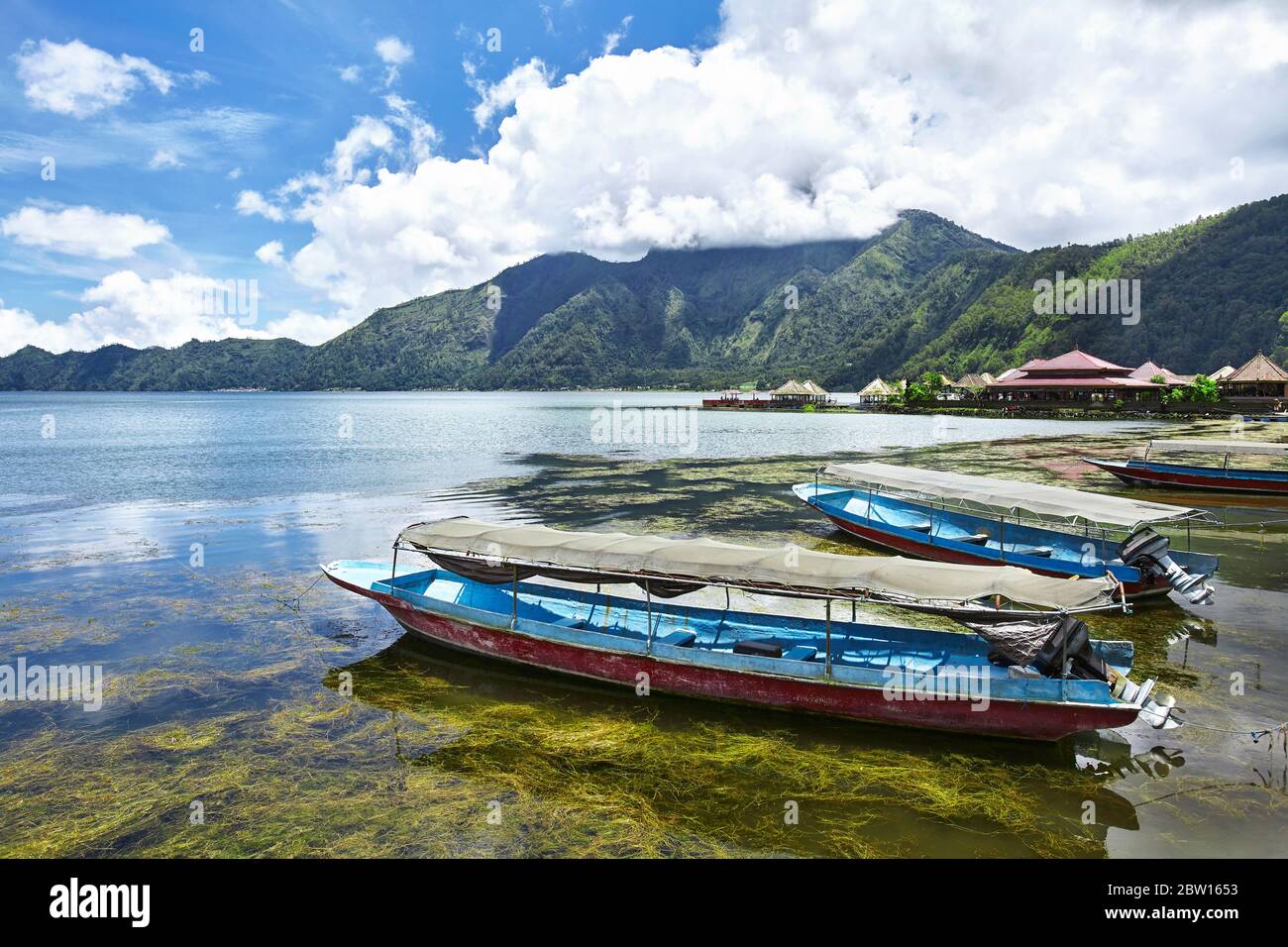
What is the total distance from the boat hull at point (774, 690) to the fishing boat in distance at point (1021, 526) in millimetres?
6026

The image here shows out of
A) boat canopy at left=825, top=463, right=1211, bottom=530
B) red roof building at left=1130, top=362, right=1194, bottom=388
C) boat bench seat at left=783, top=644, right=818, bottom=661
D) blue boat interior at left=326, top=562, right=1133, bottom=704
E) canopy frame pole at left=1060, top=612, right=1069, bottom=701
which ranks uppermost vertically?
red roof building at left=1130, top=362, right=1194, bottom=388

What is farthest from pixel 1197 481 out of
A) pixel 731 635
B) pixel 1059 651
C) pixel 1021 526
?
pixel 731 635

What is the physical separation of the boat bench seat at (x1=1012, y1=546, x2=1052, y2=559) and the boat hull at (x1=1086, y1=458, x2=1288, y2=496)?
19.8 m

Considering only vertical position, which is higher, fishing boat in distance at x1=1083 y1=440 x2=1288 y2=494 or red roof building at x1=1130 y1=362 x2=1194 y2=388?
red roof building at x1=1130 y1=362 x2=1194 y2=388

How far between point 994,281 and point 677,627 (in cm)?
21560

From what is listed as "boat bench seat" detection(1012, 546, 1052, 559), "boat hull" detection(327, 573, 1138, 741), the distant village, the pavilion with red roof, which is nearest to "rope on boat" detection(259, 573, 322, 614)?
"boat hull" detection(327, 573, 1138, 741)

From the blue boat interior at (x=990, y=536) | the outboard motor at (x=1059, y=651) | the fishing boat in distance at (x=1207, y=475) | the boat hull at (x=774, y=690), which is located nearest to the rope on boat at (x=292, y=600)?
the boat hull at (x=774, y=690)

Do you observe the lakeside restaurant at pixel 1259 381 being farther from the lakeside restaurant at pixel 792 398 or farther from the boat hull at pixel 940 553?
the boat hull at pixel 940 553

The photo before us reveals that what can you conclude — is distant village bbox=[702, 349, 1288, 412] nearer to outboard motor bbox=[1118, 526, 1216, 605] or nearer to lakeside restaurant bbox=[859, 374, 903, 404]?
lakeside restaurant bbox=[859, 374, 903, 404]

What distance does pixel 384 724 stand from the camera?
40.3 feet

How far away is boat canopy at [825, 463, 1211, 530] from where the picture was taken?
57.8 feet

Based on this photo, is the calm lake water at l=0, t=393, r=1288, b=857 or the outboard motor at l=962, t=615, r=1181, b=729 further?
the outboard motor at l=962, t=615, r=1181, b=729

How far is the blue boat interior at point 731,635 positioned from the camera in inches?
456
